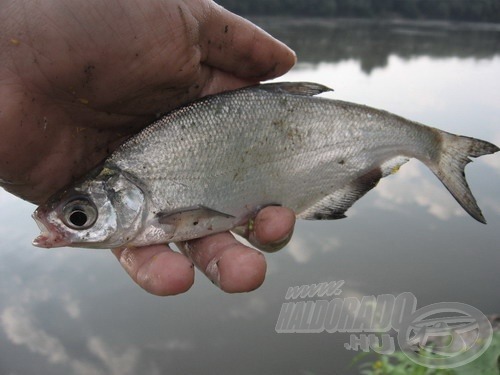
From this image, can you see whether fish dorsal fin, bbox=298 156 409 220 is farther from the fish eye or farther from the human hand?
the fish eye

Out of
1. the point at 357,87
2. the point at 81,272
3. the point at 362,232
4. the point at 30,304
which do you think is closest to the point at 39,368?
the point at 30,304

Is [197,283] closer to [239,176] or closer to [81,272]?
[81,272]

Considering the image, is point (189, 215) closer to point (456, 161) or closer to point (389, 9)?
point (456, 161)

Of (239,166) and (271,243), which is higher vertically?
(239,166)

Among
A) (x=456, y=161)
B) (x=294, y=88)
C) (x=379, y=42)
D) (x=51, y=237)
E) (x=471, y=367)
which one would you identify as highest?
(x=379, y=42)

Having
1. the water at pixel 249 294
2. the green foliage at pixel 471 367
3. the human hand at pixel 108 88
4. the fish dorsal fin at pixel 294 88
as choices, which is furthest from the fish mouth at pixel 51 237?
the water at pixel 249 294

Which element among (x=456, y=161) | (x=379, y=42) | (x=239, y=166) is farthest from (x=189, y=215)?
(x=379, y=42)
